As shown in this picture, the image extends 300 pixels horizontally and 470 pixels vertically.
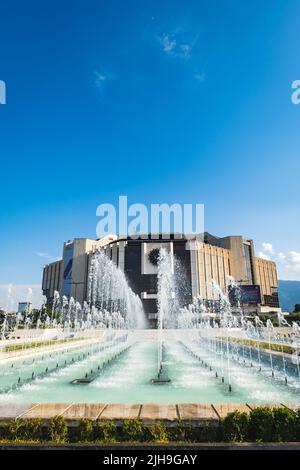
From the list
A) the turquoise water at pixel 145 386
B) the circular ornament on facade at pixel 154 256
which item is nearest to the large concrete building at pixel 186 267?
the circular ornament on facade at pixel 154 256

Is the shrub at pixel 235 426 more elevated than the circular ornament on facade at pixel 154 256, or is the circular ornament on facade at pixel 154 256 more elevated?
the circular ornament on facade at pixel 154 256

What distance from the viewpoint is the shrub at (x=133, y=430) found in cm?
433

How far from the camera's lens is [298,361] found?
13.1 m

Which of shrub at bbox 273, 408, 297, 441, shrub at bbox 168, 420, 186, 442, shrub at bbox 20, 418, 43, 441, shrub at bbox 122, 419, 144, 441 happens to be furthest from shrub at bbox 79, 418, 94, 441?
shrub at bbox 273, 408, 297, 441

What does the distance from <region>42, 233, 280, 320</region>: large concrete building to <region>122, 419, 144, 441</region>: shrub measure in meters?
69.4

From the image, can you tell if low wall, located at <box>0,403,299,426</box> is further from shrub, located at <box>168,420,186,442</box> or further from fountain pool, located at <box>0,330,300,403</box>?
fountain pool, located at <box>0,330,300,403</box>

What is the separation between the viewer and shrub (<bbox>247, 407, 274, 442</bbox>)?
4.41 meters

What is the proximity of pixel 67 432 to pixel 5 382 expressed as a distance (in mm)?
8215

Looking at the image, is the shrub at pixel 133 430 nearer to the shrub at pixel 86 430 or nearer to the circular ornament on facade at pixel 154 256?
the shrub at pixel 86 430

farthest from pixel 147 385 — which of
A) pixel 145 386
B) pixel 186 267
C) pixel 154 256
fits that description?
pixel 186 267

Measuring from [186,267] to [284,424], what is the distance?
253 feet

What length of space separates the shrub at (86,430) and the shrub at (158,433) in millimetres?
831

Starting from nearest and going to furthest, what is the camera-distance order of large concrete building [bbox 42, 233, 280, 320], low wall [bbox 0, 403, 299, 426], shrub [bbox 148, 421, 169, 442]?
shrub [bbox 148, 421, 169, 442], low wall [bbox 0, 403, 299, 426], large concrete building [bbox 42, 233, 280, 320]
